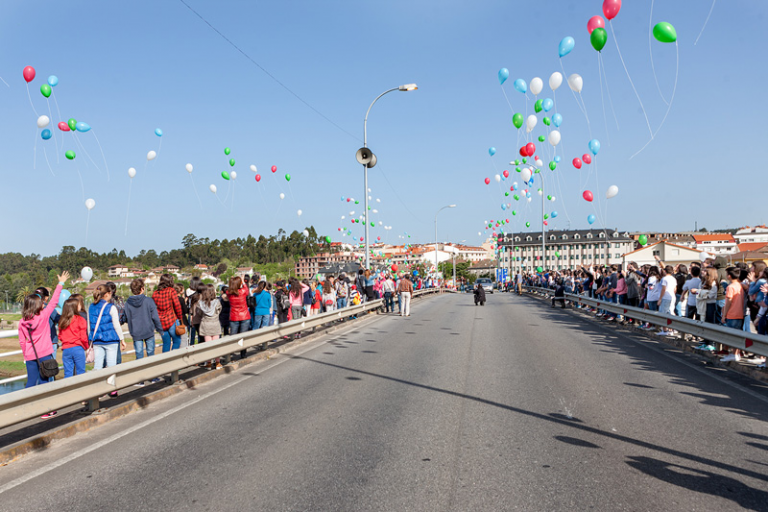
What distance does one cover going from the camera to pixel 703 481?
13.3 feet

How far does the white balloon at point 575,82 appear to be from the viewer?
14961 millimetres

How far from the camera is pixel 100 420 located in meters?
6.04

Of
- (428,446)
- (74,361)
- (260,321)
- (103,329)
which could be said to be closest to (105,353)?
(103,329)

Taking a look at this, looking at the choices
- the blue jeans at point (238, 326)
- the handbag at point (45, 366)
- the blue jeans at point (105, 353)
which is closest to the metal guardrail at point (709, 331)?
the blue jeans at point (238, 326)

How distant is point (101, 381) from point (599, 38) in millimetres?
11674

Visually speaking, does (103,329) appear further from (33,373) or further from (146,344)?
(146,344)

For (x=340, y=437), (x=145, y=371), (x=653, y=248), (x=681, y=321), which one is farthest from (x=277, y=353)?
(x=653, y=248)

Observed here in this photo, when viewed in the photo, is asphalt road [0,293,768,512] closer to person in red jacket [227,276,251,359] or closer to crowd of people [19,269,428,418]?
crowd of people [19,269,428,418]

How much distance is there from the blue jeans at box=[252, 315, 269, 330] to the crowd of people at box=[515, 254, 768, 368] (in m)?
8.40

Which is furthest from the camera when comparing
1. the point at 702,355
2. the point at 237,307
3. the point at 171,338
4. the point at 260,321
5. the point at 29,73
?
the point at 29,73

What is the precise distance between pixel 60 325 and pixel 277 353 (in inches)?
199

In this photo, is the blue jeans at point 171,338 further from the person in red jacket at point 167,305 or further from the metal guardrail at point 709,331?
the metal guardrail at point 709,331

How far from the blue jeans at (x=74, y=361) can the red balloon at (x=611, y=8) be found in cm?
1140

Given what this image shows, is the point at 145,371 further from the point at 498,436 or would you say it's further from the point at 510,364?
the point at 510,364
